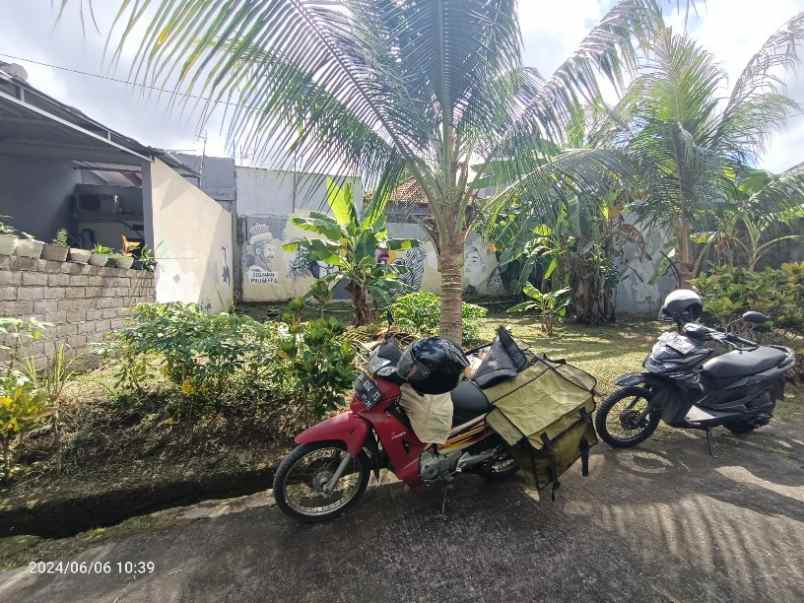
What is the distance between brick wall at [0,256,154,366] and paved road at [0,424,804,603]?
274cm

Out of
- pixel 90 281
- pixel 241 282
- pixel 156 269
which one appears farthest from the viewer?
pixel 241 282

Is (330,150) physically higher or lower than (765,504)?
higher

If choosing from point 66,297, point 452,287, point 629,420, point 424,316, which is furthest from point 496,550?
point 66,297

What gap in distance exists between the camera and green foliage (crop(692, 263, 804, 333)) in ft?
14.8

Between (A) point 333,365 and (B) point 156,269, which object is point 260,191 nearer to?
(B) point 156,269

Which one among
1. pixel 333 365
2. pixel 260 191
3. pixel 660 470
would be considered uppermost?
pixel 260 191

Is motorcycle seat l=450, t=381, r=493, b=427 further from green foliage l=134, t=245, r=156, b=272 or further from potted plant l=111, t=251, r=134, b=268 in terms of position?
green foliage l=134, t=245, r=156, b=272

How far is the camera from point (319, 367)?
278 centimetres

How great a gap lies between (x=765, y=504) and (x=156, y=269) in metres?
7.07

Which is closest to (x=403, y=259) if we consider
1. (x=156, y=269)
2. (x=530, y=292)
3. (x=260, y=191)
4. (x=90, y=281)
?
(x=260, y=191)

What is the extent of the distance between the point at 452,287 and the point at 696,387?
6.95 feet

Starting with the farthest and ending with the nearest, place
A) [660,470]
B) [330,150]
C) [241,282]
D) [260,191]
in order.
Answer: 1. [260,191]
2. [241,282]
3. [330,150]
4. [660,470]

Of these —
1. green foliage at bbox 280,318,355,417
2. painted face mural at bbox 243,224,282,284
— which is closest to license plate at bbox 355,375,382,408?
green foliage at bbox 280,318,355,417

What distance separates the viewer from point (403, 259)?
12922 millimetres
